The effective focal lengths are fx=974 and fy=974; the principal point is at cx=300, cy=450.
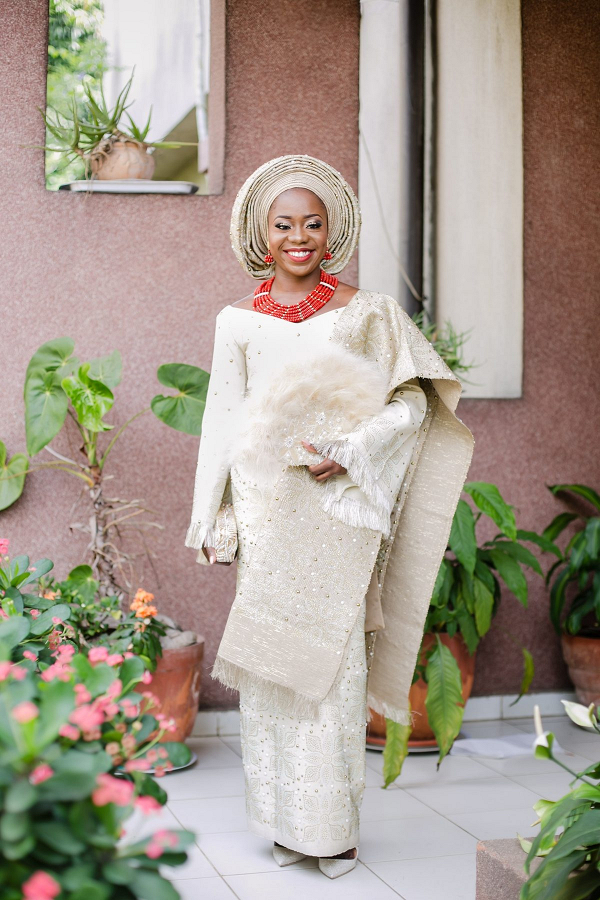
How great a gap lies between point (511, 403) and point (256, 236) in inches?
62.8

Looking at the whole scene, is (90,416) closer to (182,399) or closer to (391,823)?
(182,399)

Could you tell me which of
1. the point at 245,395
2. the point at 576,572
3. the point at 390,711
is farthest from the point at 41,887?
the point at 576,572

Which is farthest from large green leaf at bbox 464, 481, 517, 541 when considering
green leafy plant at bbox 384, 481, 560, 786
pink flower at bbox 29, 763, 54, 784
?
pink flower at bbox 29, 763, 54, 784

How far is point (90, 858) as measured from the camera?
2.65ft

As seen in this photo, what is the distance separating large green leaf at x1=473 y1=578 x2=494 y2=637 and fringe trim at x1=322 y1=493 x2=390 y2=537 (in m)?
1.06

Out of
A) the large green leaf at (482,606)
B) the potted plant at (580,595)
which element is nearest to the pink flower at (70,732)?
the large green leaf at (482,606)

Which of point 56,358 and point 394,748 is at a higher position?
point 56,358

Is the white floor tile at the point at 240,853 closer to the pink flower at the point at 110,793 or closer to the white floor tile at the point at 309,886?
the white floor tile at the point at 309,886

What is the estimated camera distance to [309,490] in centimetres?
217

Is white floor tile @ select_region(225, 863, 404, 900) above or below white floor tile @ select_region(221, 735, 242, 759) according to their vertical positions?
above

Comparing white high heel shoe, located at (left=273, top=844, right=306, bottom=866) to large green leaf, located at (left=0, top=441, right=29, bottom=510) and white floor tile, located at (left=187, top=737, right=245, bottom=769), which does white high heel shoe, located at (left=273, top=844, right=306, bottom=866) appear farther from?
large green leaf, located at (left=0, top=441, right=29, bottom=510)

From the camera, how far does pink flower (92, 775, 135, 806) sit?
0.80 m

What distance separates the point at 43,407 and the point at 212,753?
121 centimetres

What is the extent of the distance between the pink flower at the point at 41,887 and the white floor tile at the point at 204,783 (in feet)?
6.44
